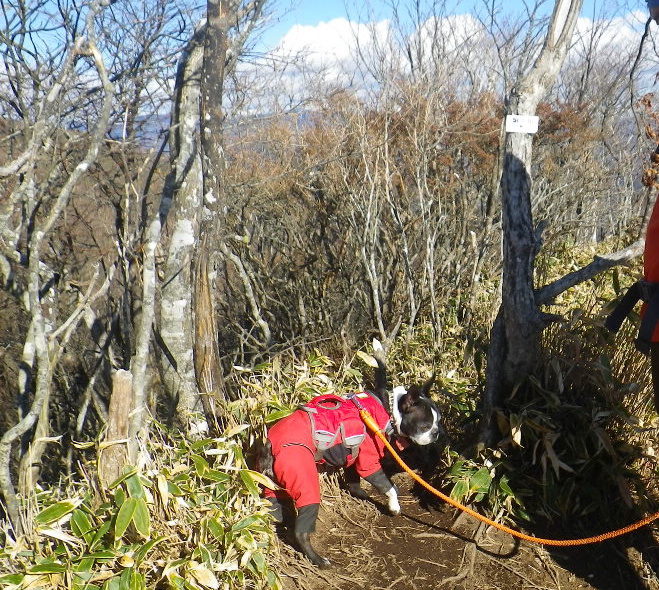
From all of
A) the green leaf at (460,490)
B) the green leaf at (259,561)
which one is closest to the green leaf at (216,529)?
the green leaf at (259,561)

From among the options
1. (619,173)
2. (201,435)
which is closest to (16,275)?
(201,435)

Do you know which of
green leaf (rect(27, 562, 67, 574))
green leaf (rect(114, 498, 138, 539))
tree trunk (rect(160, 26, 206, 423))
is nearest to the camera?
green leaf (rect(27, 562, 67, 574))

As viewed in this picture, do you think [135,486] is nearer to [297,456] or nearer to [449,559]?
[297,456]

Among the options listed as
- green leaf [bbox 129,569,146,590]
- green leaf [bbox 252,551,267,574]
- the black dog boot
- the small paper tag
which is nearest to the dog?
the black dog boot

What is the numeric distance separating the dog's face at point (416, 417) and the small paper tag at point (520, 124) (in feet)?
4.86

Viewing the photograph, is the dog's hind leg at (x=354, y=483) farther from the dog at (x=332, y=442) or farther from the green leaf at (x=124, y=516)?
the green leaf at (x=124, y=516)

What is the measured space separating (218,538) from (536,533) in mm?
1750

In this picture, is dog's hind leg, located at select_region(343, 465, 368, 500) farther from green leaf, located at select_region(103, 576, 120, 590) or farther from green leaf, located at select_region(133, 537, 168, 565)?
green leaf, located at select_region(103, 576, 120, 590)

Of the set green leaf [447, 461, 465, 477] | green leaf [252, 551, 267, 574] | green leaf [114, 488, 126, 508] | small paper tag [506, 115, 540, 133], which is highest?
small paper tag [506, 115, 540, 133]

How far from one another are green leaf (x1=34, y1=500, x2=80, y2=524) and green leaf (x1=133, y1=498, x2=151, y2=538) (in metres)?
0.27

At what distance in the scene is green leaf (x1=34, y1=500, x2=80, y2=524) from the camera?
2.40m

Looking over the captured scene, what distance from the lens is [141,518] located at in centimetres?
239

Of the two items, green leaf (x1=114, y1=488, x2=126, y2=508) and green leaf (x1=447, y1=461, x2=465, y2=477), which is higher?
green leaf (x1=114, y1=488, x2=126, y2=508)

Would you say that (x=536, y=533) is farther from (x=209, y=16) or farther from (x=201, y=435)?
(x=209, y=16)
